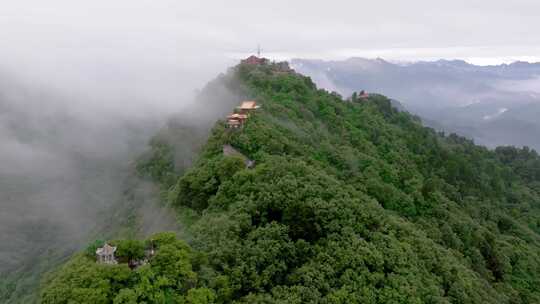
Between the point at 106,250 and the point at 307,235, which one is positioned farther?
the point at 307,235

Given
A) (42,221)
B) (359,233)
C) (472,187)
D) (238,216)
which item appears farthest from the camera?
(472,187)

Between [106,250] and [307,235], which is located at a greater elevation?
[106,250]

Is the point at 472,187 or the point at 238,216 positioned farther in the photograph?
the point at 472,187

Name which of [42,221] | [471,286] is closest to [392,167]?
[471,286]

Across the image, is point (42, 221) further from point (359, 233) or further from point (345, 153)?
point (359, 233)

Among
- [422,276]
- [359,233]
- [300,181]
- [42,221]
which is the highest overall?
[300,181]

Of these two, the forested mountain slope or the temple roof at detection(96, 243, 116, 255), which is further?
the temple roof at detection(96, 243, 116, 255)

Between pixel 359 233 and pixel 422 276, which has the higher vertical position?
pixel 359 233

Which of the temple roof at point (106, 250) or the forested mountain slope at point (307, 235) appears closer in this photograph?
the forested mountain slope at point (307, 235)
